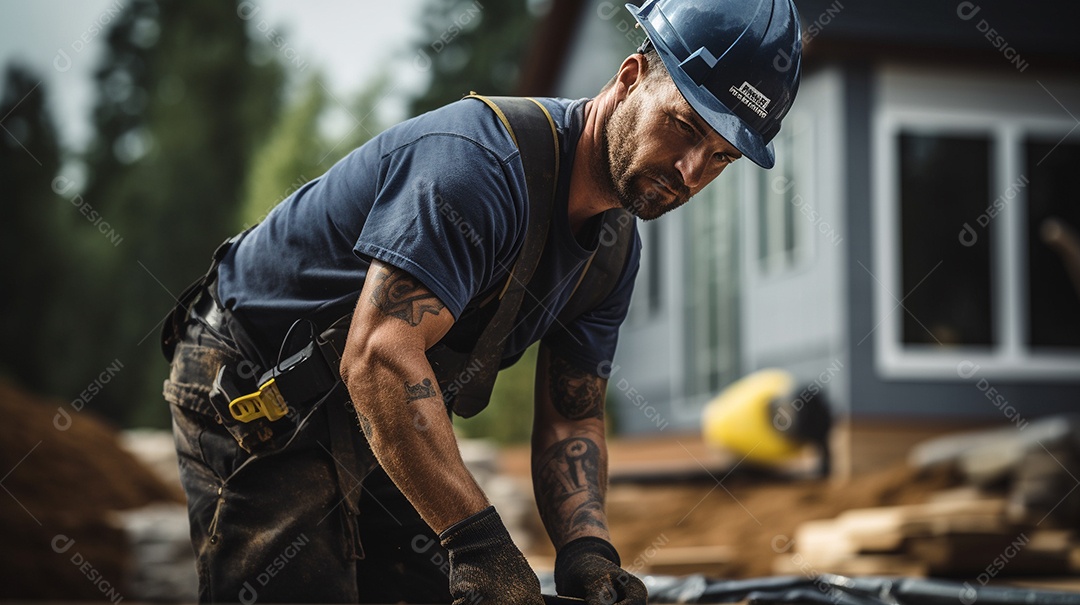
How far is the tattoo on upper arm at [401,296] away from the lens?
2.30m

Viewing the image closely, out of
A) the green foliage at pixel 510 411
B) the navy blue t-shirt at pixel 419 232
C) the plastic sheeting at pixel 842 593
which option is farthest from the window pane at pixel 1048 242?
the navy blue t-shirt at pixel 419 232

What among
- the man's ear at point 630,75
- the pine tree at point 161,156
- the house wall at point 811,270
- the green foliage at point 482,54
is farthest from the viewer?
the green foliage at point 482,54

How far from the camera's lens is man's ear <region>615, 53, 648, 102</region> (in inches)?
106

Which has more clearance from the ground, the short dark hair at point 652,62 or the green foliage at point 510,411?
the short dark hair at point 652,62

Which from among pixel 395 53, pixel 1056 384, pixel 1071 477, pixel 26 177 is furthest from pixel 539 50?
pixel 395 53

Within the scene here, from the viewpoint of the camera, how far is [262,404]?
8.79 feet

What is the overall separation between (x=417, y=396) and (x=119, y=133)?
32100 millimetres

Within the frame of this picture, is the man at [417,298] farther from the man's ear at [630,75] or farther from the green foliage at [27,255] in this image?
the green foliage at [27,255]

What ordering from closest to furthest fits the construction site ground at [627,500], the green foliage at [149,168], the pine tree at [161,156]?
the construction site ground at [627,500] < the green foliage at [149,168] < the pine tree at [161,156]

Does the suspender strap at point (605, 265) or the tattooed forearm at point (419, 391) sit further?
the suspender strap at point (605, 265)

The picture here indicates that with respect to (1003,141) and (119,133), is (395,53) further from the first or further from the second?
(1003,141)

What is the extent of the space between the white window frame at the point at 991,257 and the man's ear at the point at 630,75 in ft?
24.5

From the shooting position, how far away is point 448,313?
2.36m

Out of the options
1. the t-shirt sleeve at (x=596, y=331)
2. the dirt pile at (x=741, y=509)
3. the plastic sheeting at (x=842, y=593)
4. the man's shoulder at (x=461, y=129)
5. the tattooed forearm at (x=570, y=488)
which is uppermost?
the man's shoulder at (x=461, y=129)
